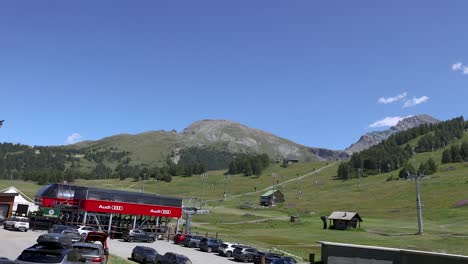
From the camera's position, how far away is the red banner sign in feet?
199

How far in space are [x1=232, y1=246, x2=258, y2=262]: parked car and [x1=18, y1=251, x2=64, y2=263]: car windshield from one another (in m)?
34.1

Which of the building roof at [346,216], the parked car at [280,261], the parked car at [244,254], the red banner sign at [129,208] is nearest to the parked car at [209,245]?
the parked car at [244,254]

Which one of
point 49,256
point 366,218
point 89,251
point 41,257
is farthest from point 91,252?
point 366,218

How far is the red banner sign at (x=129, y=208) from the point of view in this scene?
60681mm

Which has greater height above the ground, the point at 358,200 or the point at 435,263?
the point at 358,200

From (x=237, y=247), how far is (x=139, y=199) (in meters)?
23.2

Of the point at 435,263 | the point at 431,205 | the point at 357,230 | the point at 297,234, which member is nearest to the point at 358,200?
the point at 431,205

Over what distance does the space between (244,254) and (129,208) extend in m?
24.5

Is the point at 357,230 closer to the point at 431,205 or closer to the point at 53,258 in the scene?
the point at 431,205

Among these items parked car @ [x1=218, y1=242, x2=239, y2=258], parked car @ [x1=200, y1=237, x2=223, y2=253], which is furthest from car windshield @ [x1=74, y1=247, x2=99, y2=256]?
parked car @ [x1=200, y1=237, x2=223, y2=253]

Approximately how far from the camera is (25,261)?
47.9 feet

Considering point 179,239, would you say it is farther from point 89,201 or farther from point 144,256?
point 144,256

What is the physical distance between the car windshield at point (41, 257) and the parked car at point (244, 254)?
34126 millimetres

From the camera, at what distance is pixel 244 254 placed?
47.7 metres
